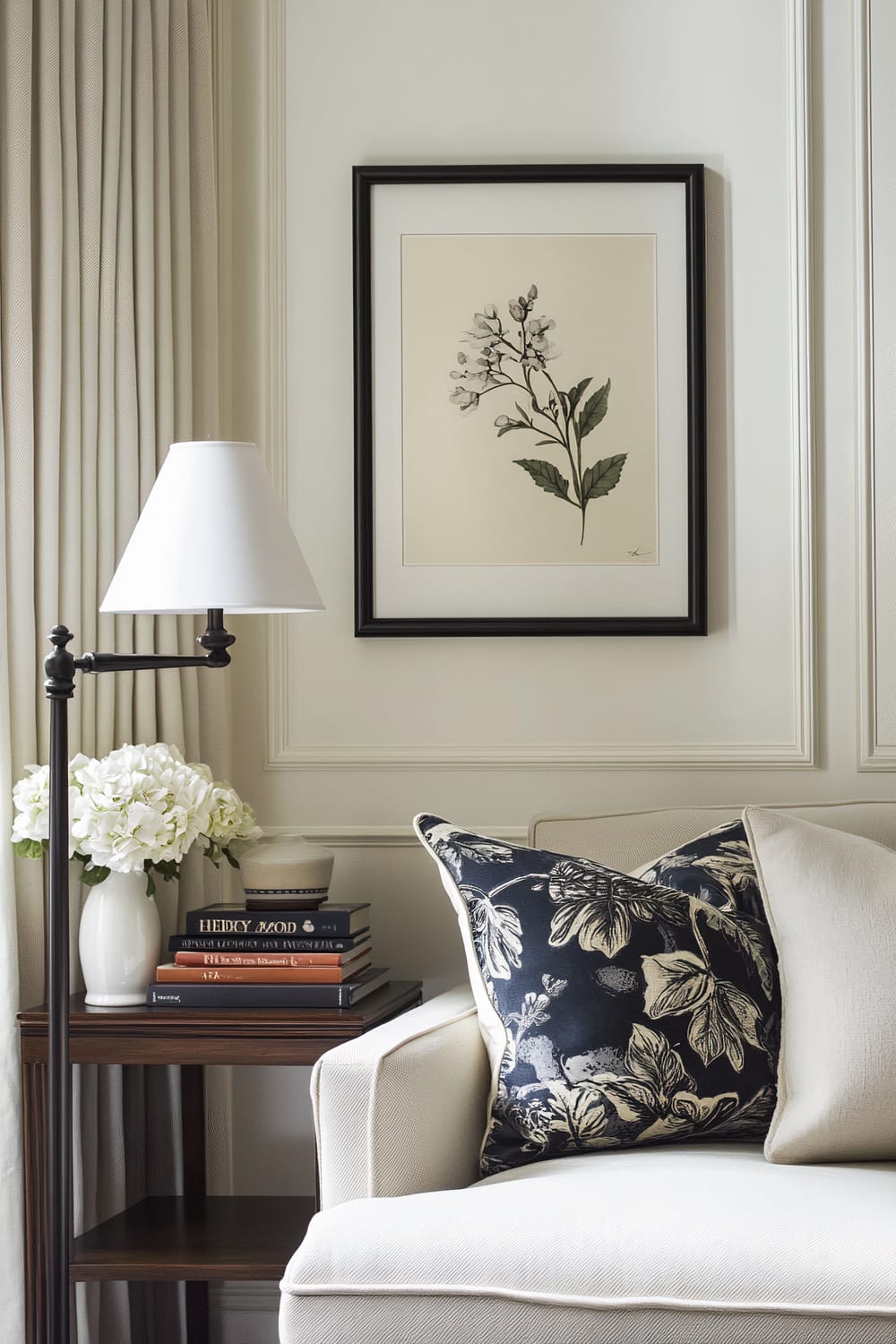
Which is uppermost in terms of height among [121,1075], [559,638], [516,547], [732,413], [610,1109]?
[732,413]

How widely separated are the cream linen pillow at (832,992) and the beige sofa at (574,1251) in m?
0.06

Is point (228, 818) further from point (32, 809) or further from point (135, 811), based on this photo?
point (32, 809)

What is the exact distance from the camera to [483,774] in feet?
8.16

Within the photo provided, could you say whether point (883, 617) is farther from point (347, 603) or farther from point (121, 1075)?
point (121, 1075)

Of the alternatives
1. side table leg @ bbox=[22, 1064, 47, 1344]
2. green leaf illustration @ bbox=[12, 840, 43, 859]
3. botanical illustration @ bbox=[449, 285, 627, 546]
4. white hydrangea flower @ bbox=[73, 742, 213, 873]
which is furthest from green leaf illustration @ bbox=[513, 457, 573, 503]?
side table leg @ bbox=[22, 1064, 47, 1344]

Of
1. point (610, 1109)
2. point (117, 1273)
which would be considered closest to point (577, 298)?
point (610, 1109)

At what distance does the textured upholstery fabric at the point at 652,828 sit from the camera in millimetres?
2098

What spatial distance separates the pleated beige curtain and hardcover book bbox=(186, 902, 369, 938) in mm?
266

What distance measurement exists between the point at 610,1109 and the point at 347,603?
117 cm

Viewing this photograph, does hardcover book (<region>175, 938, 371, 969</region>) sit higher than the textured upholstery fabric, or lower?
lower

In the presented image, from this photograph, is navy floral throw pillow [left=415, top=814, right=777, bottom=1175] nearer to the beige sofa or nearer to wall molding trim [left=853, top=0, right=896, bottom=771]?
the beige sofa

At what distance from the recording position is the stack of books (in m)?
1.99

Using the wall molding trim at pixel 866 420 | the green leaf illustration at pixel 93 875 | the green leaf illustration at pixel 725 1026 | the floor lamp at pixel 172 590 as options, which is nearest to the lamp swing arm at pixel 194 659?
the floor lamp at pixel 172 590

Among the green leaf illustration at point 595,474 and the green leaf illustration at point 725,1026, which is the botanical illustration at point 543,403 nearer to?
the green leaf illustration at point 595,474
